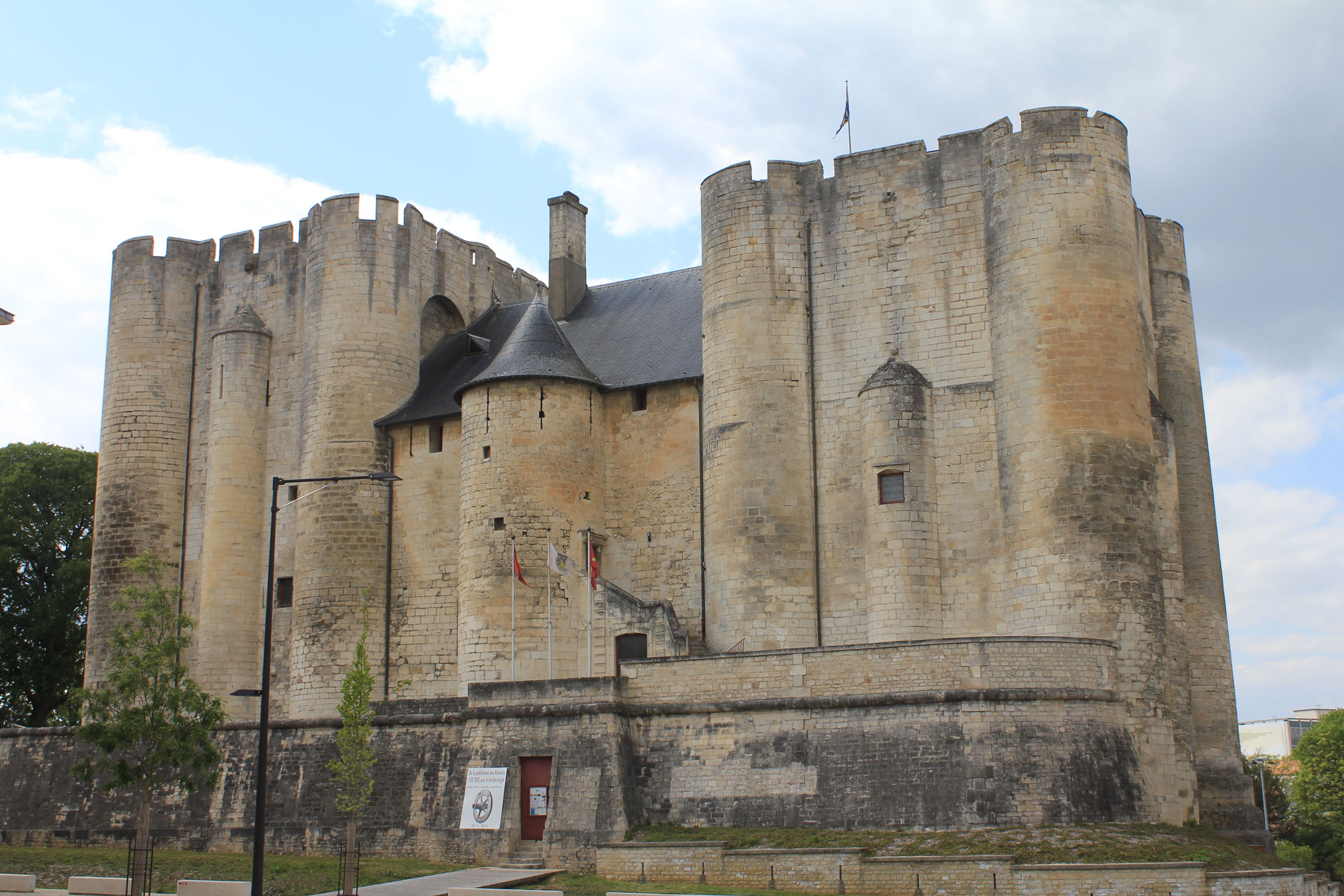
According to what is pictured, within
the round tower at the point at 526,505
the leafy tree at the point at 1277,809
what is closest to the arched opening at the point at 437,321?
the round tower at the point at 526,505

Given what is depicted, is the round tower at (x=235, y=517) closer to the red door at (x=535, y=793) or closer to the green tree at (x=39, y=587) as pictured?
the green tree at (x=39, y=587)

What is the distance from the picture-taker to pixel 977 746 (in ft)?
67.6

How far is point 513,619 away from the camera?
89.1 ft

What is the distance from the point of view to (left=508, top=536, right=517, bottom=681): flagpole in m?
27.0

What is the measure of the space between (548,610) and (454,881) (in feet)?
26.0

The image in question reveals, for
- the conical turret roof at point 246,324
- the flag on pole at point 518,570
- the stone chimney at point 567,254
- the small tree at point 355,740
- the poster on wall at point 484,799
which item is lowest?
the poster on wall at point 484,799

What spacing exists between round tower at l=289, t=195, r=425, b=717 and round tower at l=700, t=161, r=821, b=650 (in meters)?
8.48

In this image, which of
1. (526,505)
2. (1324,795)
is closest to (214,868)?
(526,505)

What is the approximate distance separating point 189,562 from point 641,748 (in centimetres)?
1682

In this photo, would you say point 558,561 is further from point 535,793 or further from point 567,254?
point 567,254

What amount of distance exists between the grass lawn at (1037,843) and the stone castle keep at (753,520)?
1.61 ft

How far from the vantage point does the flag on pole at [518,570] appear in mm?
27000

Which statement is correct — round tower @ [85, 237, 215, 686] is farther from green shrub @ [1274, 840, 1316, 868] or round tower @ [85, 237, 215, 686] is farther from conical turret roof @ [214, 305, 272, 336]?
green shrub @ [1274, 840, 1316, 868]

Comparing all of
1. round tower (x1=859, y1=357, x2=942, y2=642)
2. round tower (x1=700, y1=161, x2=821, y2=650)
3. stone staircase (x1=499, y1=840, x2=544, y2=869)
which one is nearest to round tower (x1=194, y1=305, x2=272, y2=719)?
stone staircase (x1=499, y1=840, x2=544, y2=869)
